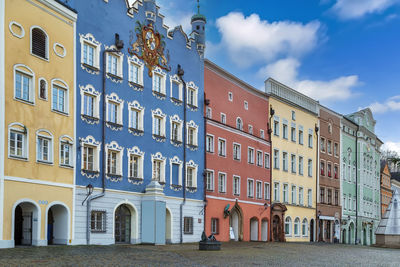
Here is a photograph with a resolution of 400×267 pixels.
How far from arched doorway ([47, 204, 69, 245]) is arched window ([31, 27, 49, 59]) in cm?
769

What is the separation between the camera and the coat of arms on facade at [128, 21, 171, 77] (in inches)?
1403

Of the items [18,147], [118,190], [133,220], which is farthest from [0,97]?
[133,220]

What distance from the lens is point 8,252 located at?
23.1 meters

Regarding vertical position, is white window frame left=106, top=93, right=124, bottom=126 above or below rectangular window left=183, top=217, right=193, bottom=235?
above

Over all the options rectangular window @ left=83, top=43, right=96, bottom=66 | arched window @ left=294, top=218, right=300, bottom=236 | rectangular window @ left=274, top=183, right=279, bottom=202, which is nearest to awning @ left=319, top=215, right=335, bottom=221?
arched window @ left=294, top=218, right=300, bottom=236

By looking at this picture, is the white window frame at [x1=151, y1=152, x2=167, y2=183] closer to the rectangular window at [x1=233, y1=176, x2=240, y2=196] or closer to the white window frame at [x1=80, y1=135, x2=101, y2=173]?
the white window frame at [x1=80, y1=135, x2=101, y2=173]

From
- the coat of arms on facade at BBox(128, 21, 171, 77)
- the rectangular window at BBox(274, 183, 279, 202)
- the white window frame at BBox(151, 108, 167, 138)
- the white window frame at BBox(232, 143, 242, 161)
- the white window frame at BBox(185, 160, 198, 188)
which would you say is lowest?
the rectangular window at BBox(274, 183, 279, 202)

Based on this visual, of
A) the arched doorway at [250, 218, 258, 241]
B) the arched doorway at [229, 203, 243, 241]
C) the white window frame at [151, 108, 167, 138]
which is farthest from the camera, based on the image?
the arched doorway at [250, 218, 258, 241]

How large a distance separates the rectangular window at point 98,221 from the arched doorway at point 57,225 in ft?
6.82

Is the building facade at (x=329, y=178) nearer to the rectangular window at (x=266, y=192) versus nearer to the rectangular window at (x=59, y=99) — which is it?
the rectangular window at (x=266, y=192)

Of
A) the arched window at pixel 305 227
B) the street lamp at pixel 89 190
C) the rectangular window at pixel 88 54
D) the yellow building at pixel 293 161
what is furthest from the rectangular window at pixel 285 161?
the street lamp at pixel 89 190

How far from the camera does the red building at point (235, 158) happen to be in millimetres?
43094

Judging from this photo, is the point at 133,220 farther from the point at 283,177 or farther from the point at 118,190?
the point at 283,177

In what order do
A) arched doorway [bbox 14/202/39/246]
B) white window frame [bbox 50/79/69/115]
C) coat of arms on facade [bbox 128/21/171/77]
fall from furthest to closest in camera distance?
coat of arms on facade [bbox 128/21/171/77]
white window frame [bbox 50/79/69/115]
arched doorway [bbox 14/202/39/246]
